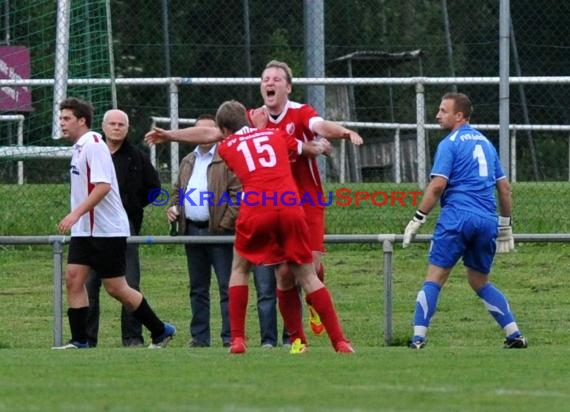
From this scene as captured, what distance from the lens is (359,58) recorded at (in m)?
19.9

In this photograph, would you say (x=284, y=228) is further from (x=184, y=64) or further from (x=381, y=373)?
(x=184, y=64)

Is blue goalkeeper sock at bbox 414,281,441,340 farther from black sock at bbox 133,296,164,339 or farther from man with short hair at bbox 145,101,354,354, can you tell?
black sock at bbox 133,296,164,339

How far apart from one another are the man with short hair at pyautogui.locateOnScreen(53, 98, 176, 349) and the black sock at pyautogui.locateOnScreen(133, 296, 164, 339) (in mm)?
13

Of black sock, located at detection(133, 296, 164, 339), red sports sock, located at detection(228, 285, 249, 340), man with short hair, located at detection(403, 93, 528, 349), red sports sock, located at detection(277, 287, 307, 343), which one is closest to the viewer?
red sports sock, located at detection(228, 285, 249, 340)

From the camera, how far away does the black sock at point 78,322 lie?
39.7 feet

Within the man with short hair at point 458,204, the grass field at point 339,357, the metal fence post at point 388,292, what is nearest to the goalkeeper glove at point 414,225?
the man with short hair at point 458,204

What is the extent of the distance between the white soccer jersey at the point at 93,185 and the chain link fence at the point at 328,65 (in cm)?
478

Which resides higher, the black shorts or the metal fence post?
the black shorts

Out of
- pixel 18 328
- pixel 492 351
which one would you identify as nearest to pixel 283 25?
pixel 18 328

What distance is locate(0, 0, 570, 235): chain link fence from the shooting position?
687 inches

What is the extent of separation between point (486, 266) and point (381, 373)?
2782 millimetres

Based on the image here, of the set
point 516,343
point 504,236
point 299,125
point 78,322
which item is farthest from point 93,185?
point 516,343

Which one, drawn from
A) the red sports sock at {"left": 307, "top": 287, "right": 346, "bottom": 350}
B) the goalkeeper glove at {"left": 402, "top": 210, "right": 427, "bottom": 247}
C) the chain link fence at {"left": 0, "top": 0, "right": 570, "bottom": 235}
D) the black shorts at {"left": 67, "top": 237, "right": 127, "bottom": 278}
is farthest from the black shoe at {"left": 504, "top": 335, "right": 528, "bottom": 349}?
the chain link fence at {"left": 0, "top": 0, "right": 570, "bottom": 235}

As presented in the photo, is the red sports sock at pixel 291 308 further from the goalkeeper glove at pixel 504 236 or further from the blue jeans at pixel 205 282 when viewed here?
the blue jeans at pixel 205 282
